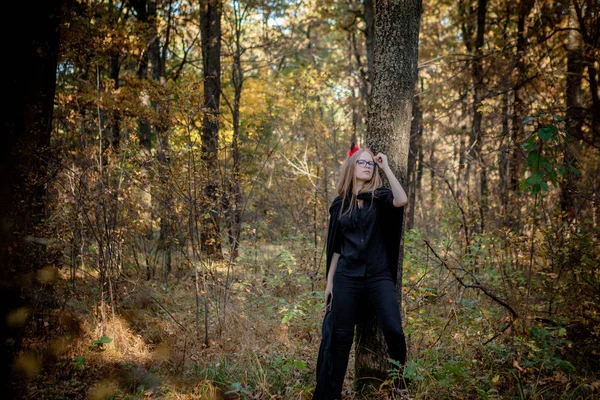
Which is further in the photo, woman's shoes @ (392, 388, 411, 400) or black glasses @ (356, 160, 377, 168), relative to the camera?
black glasses @ (356, 160, 377, 168)

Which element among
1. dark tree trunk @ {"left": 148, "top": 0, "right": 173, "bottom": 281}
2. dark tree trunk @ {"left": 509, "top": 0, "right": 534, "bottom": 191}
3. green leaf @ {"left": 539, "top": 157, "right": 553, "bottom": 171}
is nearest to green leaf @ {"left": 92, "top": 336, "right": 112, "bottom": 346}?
dark tree trunk @ {"left": 148, "top": 0, "right": 173, "bottom": 281}

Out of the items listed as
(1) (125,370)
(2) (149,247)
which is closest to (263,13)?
(2) (149,247)

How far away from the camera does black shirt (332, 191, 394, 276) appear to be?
346 cm

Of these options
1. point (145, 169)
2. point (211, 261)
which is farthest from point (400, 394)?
point (145, 169)

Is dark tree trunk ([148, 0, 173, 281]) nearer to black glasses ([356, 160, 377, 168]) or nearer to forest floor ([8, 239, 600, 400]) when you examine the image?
forest floor ([8, 239, 600, 400])

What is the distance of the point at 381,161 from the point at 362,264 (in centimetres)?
91

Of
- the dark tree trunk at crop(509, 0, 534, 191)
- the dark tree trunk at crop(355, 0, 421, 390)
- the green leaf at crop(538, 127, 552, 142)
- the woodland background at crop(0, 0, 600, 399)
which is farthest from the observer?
the dark tree trunk at crop(509, 0, 534, 191)

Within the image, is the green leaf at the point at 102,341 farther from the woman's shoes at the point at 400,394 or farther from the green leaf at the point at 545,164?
the green leaf at the point at 545,164

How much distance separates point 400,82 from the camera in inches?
140

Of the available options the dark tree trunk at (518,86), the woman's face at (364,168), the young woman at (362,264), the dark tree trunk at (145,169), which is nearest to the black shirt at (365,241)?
the young woman at (362,264)

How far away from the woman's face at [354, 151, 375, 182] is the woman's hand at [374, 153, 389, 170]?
5 cm

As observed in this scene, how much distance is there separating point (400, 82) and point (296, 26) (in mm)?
11322

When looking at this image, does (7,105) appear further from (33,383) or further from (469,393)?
(469,393)

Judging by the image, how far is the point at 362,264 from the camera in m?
3.45
